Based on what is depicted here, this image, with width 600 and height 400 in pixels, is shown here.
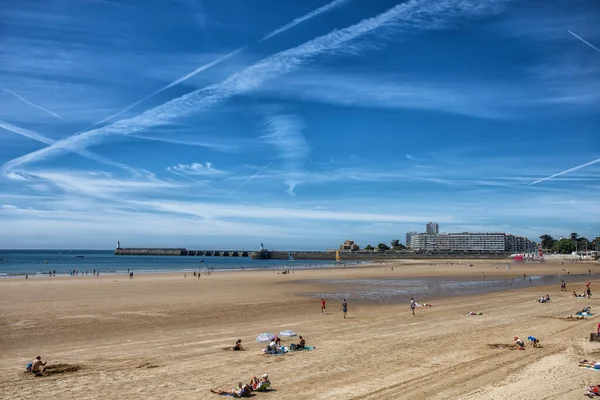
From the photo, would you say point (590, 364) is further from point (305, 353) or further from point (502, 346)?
point (305, 353)

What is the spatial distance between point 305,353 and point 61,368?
27.0 feet

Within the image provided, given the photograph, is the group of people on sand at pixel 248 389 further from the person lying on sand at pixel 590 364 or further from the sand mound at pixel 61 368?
the person lying on sand at pixel 590 364

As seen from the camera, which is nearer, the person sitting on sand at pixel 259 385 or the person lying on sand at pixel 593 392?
the person lying on sand at pixel 593 392

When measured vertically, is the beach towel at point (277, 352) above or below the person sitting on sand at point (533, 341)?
below

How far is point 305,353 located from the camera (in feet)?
52.0

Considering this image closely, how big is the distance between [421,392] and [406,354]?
4.33 meters

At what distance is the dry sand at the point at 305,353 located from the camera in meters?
11.7

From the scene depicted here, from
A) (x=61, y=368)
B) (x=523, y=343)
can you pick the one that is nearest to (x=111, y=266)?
(x=61, y=368)

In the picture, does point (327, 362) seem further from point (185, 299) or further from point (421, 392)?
point (185, 299)

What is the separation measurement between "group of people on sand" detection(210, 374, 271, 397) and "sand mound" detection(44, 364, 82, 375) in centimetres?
539

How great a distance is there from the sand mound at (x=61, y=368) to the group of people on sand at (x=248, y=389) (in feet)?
17.7

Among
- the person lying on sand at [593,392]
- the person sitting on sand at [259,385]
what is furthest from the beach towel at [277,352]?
the person lying on sand at [593,392]

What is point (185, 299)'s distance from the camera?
3375cm

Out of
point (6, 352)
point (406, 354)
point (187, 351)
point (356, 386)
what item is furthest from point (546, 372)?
point (6, 352)
